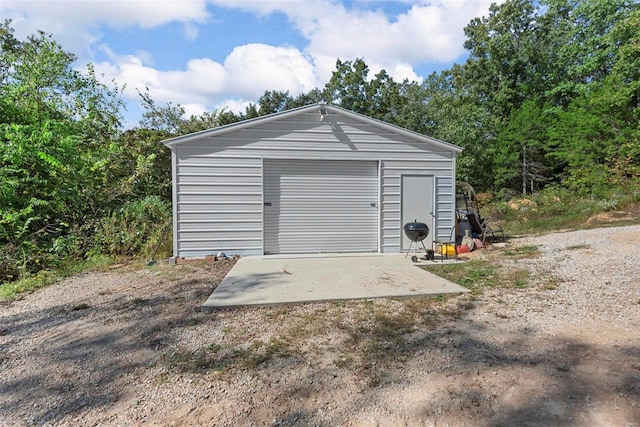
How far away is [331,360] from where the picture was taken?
258cm

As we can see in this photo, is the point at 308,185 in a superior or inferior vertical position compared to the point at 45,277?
superior

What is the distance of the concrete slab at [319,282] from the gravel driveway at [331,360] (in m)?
0.26

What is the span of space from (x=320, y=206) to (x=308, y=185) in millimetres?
509

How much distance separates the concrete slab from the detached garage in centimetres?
74

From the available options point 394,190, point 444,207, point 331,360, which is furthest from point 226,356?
point 444,207

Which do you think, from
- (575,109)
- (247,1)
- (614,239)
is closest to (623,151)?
(575,109)

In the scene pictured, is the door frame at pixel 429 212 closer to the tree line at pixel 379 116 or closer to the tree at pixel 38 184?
the tree line at pixel 379 116

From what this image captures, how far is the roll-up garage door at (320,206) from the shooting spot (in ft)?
23.3

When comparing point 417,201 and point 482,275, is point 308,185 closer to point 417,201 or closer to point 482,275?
point 417,201

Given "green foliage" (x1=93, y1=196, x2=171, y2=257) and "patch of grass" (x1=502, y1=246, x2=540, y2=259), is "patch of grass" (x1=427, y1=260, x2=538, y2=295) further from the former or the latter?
"green foliage" (x1=93, y1=196, x2=171, y2=257)

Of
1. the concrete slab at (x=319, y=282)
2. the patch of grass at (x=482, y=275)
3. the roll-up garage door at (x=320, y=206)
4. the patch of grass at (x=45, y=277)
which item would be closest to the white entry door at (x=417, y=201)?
the roll-up garage door at (x=320, y=206)

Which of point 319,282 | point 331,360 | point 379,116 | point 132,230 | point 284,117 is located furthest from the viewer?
point 379,116

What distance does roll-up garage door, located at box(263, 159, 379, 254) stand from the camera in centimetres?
709

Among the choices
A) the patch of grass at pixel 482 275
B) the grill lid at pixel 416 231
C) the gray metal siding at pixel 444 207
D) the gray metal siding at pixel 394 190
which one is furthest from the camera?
the gray metal siding at pixel 444 207
